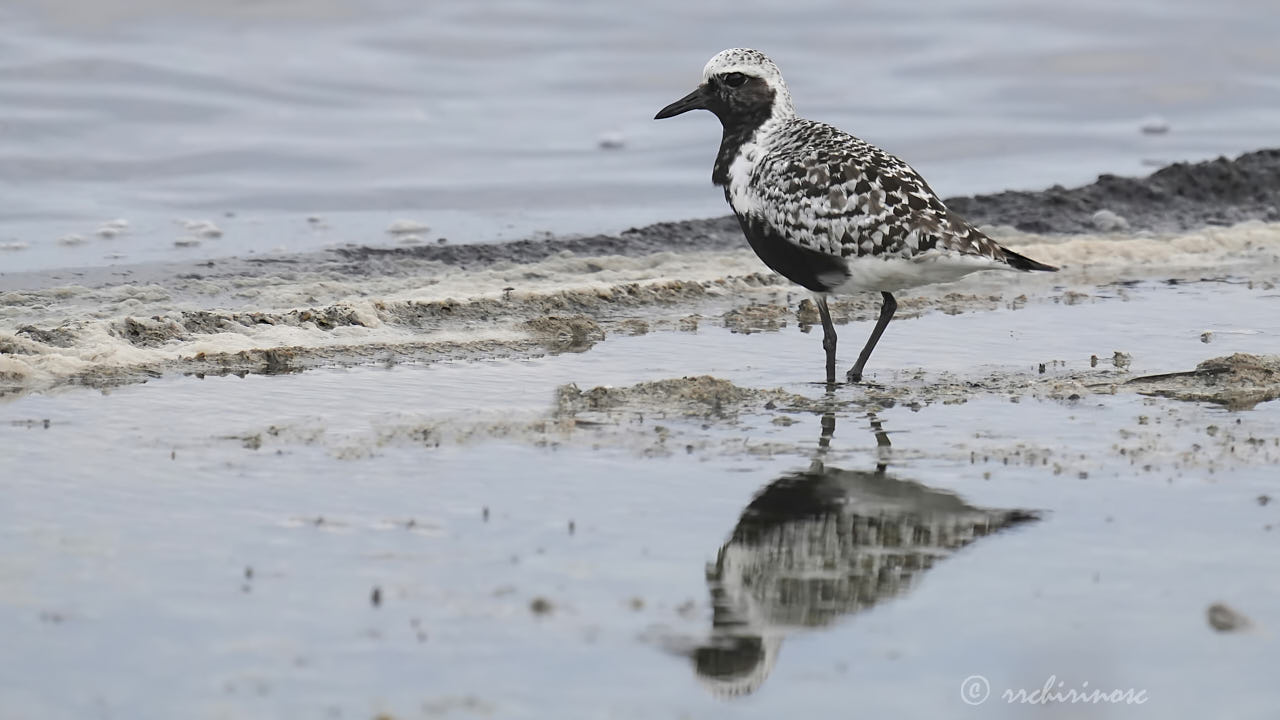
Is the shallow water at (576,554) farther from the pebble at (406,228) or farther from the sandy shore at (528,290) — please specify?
the pebble at (406,228)

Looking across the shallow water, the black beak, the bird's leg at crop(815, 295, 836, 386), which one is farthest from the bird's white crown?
the shallow water

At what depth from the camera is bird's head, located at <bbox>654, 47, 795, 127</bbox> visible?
869 centimetres

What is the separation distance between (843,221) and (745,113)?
1253 mm

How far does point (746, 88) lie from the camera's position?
8703 mm

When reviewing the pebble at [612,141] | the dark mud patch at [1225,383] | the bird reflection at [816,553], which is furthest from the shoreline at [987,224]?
the bird reflection at [816,553]

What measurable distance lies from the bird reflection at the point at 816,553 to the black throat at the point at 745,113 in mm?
2884

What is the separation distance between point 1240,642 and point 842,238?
3.76 metres

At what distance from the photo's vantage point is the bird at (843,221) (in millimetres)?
7668

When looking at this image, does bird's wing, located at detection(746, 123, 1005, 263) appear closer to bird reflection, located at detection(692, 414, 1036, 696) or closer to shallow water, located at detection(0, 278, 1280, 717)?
shallow water, located at detection(0, 278, 1280, 717)

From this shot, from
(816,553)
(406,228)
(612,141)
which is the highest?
(612,141)

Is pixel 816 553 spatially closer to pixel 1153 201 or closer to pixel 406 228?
pixel 406 228

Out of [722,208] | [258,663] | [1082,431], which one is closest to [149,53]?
[722,208]

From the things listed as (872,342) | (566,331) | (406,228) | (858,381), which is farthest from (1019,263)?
(406,228)

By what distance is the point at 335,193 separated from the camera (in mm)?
14609
